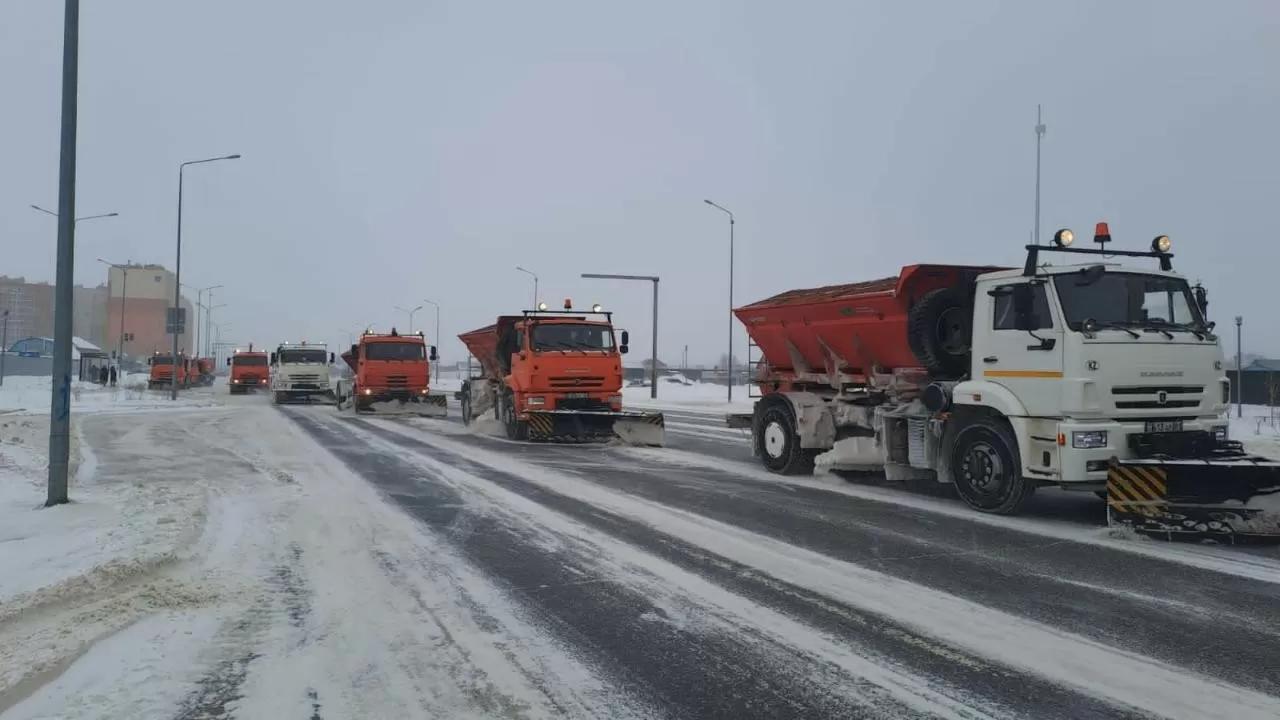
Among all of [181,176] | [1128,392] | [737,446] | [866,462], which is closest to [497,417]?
[737,446]

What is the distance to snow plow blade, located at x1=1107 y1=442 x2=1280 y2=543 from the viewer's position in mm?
7727

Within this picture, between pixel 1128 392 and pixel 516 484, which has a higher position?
pixel 1128 392

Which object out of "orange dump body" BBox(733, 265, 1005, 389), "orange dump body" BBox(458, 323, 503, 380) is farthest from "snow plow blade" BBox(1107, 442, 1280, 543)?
"orange dump body" BBox(458, 323, 503, 380)

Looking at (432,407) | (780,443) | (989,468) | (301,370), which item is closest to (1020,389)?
(989,468)

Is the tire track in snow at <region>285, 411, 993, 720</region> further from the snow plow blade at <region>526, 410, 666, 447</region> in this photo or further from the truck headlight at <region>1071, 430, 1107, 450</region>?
the snow plow blade at <region>526, 410, 666, 447</region>

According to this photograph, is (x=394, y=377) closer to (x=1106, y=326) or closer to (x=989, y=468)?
(x=989, y=468)

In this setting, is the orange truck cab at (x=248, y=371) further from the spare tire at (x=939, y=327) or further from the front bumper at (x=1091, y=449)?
the front bumper at (x=1091, y=449)

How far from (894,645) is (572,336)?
13504 mm

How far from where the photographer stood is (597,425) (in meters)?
17.9

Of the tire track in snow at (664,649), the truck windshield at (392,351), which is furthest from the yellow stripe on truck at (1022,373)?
the truck windshield at (392,351)

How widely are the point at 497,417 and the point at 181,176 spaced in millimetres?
21966

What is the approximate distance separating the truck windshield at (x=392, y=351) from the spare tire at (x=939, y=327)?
19932 mm

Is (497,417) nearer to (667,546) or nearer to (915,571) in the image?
(667,546)

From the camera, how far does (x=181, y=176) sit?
34531 mm
